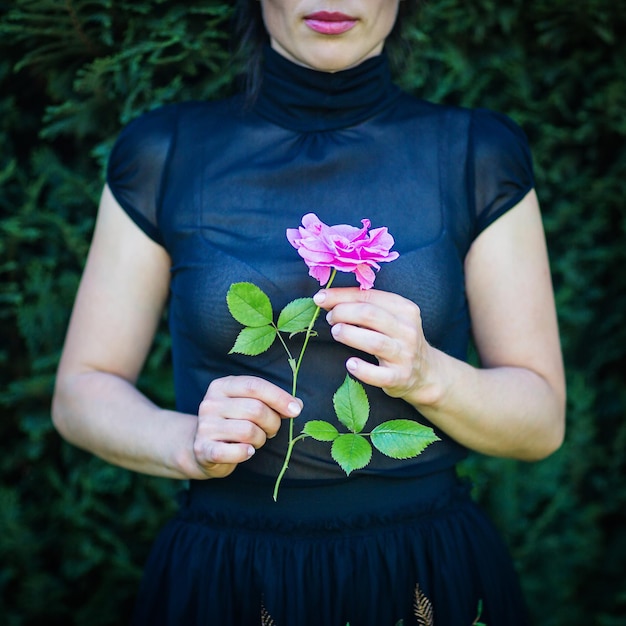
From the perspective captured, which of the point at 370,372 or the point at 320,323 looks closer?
the point at 370,372

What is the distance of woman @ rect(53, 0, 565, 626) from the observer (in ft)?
4.99

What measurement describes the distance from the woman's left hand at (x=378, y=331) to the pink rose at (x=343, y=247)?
0.07m

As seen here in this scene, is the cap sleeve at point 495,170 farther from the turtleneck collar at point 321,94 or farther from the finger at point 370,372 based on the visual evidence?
the finger at point 370,372

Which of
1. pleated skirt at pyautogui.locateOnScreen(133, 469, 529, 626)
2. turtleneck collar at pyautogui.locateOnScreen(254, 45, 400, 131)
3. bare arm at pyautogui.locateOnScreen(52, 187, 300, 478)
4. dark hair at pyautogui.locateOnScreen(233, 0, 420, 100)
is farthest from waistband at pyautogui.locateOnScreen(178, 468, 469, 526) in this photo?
dark hair at pyautogui.locateOnScreen(233, 0, 420, 100)

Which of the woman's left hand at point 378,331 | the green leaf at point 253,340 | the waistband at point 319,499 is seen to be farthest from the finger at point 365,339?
the waistband at point 319,499

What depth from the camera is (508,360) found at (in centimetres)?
166

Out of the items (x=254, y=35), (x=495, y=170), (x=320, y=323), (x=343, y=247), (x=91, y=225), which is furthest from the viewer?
(x=91, y=225)

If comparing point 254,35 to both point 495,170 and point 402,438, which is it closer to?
point 495,170

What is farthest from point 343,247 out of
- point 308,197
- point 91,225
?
point 91,225

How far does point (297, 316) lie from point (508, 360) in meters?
0.62

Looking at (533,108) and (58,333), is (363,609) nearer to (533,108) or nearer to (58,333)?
(58,333)

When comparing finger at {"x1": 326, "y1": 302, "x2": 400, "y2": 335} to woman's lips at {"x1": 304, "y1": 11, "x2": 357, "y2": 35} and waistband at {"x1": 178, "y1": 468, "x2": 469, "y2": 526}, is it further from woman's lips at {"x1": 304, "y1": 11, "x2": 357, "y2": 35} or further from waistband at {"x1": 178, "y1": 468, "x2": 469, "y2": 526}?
woman's lips at {"x1": 304, "y1": 11, "x2": 357, "y2": 35}

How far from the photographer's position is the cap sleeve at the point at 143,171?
5.43 feet

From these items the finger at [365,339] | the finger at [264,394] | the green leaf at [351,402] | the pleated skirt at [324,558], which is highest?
the finger at [365,339]
